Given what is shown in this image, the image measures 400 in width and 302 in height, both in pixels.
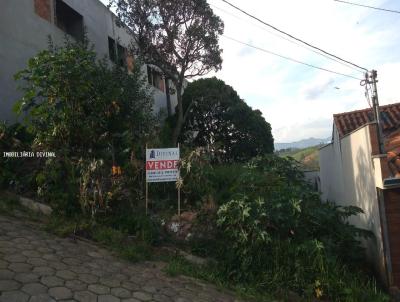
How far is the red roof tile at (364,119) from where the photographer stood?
10228 mm

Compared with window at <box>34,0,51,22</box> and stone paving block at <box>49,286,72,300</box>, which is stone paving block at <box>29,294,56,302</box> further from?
window at <box>34,0,51,22</box>

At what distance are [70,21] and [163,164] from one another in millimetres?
7173

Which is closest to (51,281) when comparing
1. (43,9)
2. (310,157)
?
(43,9)

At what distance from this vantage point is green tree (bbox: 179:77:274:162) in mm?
17078

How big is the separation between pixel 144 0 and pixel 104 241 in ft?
31.6

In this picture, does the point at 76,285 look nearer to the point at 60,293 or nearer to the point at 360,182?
the point at 60,293

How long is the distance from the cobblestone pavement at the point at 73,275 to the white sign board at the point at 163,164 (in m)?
1.82

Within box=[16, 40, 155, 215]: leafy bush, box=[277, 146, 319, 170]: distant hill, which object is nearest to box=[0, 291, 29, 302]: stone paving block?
box=[16, 40, 155, 215]: leafy bush

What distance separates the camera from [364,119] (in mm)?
11242

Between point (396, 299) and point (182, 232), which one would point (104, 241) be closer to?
point (182, 232)

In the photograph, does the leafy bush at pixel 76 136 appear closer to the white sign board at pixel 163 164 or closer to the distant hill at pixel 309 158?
the white sign board at pixel 163 164

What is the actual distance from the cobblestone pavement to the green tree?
12.0m

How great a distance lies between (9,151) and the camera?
22.7 feet

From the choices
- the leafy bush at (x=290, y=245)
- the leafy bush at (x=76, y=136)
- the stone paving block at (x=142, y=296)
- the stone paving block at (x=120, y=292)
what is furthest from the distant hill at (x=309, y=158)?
the stone paving block at (x=120, y=292)
